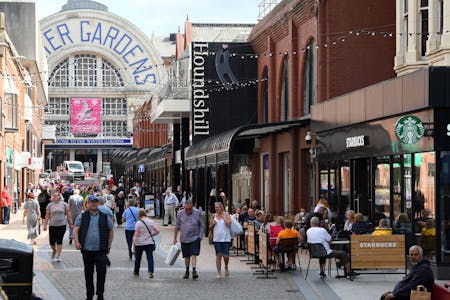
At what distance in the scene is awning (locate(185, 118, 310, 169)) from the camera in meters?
30.4

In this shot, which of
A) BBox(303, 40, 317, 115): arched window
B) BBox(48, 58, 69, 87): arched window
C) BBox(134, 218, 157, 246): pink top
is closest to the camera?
BBox(134, 218, 157, 246): pink top

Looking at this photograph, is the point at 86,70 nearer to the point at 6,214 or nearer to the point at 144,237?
the point at 6,214

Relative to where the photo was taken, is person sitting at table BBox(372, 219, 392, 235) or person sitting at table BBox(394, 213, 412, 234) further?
person sitting at table BBox(394, 213, 412, 234)

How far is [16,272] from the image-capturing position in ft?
39.0

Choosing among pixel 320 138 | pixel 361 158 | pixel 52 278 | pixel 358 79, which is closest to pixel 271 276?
pixel 52 278

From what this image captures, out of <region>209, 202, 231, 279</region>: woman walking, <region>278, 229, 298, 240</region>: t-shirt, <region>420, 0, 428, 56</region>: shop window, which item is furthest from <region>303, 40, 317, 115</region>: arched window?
<region>209, 202, 231, 279</region>: woman walking

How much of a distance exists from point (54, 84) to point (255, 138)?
8121cm

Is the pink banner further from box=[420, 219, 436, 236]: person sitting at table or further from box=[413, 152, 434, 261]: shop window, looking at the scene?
box=[420, 219, 436, 236]: person sitting at table

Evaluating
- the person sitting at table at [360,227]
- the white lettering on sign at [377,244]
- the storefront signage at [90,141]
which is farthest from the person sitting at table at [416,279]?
the storefront signage at [90,141]

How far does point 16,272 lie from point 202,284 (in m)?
6.91

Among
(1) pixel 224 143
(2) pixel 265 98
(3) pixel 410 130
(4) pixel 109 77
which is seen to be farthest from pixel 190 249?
(4) pixel 109 77

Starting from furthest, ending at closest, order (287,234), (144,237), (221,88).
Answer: (221,88), (287,234), (144,237)

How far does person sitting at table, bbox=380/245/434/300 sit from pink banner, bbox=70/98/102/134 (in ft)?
350

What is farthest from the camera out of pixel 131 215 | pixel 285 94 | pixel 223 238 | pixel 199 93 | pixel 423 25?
pixel 199 93
